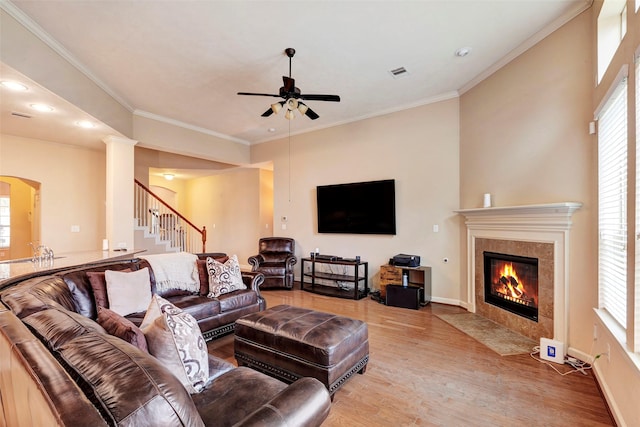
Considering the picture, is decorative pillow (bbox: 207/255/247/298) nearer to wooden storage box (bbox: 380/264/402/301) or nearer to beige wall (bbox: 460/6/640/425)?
wooden storage box (bbox: 380/264/402/301)

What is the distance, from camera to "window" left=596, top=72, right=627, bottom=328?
2.08 meters

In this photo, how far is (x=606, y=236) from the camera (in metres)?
2.40

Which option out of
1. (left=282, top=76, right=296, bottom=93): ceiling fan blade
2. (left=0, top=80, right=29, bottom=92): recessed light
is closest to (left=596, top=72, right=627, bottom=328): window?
(left=282, top=76, right=296, bottom=93): ceiling fan blade

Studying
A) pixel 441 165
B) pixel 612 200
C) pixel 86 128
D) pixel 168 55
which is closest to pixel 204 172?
pixel 86 128

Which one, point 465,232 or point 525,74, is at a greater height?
point 525,74

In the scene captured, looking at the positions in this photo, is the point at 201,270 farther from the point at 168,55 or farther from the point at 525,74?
the point at 525,74

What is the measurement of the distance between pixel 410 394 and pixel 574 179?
2.56 m

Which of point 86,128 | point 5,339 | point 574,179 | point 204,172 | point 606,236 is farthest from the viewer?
point 204,172

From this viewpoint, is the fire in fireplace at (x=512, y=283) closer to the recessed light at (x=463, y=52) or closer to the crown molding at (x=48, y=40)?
the recessed light at (x=463, y=52)

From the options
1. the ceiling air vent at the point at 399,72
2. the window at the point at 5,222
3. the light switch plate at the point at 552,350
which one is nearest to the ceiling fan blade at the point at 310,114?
the ceiling air vent at the point at 399,72

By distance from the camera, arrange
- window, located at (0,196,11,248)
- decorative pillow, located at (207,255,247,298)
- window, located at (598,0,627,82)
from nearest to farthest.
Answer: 1. window, located at (598,0,627,82)
2. decorative pillow, located at (207,255,247,298)
3. window, located at (0,196,11,248)

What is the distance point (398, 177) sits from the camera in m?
5.05

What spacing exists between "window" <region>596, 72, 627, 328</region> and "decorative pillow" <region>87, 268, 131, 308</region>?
4.03 meters

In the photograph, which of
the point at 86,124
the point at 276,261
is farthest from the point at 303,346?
the point at 86,124
